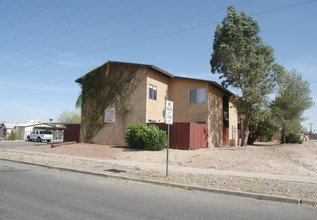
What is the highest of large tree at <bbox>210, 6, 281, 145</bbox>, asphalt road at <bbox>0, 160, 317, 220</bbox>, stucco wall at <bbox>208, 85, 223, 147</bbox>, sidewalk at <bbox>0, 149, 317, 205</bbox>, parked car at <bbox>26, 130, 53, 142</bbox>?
large tree at <bbox>210, 6, 281, 145</bbox>

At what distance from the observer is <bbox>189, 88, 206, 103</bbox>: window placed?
21.8 m

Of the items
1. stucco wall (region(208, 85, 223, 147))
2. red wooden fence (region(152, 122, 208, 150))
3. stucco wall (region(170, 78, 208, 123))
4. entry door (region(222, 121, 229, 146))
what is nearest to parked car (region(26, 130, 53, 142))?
stucco wall (region(170, 78, 208, 123))

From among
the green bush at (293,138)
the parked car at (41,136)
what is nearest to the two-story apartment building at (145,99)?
the parked car at (41,136)

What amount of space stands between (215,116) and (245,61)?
232 inches

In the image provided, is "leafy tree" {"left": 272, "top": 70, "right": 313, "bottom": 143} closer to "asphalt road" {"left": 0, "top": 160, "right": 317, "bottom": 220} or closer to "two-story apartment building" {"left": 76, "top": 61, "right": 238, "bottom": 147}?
"two-story apartment building" {"left": 76, "top": 61, "right": 238, "bottom": 147}

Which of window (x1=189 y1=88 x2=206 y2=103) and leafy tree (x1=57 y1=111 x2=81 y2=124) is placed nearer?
window (x1=189 y1=88 x2=206 y2=103)

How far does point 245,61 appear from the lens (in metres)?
23.2

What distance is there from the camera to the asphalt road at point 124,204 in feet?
16.8

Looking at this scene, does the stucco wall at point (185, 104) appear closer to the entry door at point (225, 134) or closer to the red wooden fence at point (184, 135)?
the red wooden fence at point (184, 135)

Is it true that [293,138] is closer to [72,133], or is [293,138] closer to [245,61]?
[245,61]

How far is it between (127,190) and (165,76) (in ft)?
54.6

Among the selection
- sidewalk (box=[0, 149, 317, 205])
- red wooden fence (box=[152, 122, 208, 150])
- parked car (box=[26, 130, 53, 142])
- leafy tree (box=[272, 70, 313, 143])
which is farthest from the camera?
parked car (box=[26, 130, 53, 142])

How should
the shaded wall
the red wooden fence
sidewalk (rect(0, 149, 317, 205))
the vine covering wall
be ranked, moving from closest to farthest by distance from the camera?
1. sidewalk (rect(0, 149, 317, 205))
2. the red wooden fence
3. the vine covering wall
4. the shaded wall

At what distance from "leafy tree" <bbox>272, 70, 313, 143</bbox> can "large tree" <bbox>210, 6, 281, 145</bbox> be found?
784 centimetres
